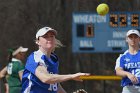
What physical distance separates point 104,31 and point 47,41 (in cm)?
811

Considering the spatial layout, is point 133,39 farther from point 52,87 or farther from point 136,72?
point 52,87

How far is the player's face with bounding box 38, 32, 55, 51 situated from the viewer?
17.8ft

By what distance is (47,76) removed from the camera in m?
5.19

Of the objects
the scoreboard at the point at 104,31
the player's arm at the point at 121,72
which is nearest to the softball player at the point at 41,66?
the player's arm at the point at 121,72

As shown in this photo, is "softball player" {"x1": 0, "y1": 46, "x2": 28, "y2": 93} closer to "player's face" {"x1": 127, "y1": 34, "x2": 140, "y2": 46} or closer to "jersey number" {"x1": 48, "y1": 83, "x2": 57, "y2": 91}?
"player's face" {"x1": 127, "y1": 34, "x2": 140, "y2": 46}

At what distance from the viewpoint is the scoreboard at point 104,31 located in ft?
44.0

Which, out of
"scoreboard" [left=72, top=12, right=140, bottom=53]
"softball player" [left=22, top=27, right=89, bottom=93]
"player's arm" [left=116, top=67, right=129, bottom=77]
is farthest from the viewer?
"scoreboard" [left=72, top=12, right=140, bottom=53]

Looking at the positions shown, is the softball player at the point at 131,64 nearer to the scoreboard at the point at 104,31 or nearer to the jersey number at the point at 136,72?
the jersey number at the point at 136,72

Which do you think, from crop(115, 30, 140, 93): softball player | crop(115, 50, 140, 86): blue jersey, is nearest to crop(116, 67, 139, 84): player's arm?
crop(115, 30, 140, 93): softball player

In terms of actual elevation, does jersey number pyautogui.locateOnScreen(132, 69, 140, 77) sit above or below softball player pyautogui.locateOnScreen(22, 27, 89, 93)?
below

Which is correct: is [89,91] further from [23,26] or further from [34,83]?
[34,83]

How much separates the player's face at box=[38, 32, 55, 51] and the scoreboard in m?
7.93

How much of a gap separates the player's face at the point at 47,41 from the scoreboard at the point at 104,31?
312 inches

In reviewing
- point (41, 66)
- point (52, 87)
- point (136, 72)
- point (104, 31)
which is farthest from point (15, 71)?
point (104, 31)
